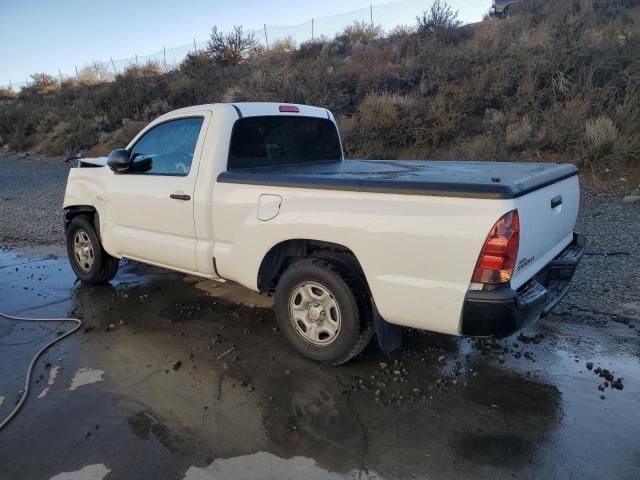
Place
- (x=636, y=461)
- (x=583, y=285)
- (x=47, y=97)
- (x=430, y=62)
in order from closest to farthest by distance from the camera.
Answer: (x=636, y=461) < (x=583, y=285) < (x=430, y=62) < (x=47, y=97)

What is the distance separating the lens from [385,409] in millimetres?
3430

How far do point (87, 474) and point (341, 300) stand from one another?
1.86 meters

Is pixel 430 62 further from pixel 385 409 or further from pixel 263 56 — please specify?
pixel 385 409

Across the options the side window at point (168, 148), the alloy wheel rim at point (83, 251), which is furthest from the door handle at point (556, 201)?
the alloy wheel rim at point (83, 251)

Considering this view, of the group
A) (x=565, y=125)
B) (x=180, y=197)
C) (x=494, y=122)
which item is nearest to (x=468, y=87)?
(x=494, y=122)

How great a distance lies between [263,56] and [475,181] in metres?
23.6

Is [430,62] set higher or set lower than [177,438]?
higher

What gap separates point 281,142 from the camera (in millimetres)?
5043

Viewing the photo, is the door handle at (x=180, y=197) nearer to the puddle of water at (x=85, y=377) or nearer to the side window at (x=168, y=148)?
the side window at (x=168, y=148)

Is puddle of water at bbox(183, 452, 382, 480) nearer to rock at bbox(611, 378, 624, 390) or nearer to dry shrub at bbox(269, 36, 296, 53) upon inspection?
rock at bbox(611, 378, 624, 390)

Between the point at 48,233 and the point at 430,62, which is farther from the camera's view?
the point at 430,62

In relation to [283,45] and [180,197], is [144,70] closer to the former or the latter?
[283,45]

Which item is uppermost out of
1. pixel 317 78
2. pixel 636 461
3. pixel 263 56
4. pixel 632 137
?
pixel 263 56

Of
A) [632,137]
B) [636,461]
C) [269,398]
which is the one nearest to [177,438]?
[269,398]
